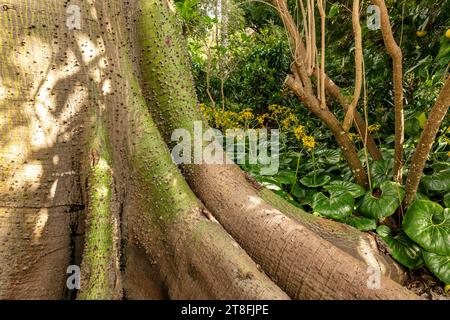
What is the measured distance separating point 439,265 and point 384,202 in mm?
469

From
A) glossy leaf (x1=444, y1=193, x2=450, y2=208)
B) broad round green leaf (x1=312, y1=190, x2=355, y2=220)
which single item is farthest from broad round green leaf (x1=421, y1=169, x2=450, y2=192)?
broad round green leaf (x1=312, y1=190, x2=355, y2=220)

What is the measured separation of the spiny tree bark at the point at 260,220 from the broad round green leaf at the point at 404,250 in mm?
94

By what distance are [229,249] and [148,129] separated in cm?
71

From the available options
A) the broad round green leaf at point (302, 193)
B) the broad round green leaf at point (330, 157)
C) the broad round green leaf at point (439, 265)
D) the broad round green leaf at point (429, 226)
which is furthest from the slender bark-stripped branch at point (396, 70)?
the broad round green leaf at point (330, 157)

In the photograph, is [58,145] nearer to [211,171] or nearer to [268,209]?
[211,171]

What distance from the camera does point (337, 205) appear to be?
91.3 inches

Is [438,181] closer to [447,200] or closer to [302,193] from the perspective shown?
[447,200]

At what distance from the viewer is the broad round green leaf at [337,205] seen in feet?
7.54

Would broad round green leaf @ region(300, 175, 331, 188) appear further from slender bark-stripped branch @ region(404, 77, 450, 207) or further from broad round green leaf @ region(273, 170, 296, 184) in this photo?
slender bark-stripped branch @ region(404, 77, 450, 207)

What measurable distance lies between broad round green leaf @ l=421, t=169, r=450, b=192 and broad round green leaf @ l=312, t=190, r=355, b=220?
0.58 metres

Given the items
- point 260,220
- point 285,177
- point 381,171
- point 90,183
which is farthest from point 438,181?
point 90,183

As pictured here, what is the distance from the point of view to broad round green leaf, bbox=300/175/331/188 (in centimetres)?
280

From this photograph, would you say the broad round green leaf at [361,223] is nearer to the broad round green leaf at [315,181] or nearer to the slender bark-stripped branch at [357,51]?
the broad round green leaf at [315,181]

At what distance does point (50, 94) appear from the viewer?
150 centimetres
